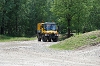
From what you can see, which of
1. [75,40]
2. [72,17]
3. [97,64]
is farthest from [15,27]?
[97,64]

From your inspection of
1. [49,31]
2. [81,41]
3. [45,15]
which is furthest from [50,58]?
[45,15]

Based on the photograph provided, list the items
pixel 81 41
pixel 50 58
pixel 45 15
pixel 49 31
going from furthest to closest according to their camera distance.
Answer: pixel 45 15 → pixel 49 31 → pixel 81 41 → pixel 50 58

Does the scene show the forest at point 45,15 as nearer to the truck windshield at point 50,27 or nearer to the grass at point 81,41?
the truck windshield at point 50,27

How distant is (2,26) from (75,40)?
5035cm

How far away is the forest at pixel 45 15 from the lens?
6270 cm

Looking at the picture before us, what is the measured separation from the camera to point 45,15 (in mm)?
91250

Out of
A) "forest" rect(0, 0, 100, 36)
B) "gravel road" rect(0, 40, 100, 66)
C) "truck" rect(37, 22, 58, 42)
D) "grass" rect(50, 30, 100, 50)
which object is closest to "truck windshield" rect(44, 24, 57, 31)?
"truck" rect(37, 22, 58, 42)

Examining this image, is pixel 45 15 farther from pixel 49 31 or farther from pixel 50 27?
pixel 49 31

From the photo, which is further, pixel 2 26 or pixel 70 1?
pixel 2 26

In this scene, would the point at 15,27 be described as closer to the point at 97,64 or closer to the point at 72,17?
the point at 72,17

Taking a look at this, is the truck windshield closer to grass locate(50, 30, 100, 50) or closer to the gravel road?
grass locate(50, 30, 100, 50)

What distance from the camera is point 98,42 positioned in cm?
3047

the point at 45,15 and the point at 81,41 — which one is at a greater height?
the point at 81,41

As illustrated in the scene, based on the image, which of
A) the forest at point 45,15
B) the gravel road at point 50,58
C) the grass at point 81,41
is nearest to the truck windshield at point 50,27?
the forest at point 45,15
